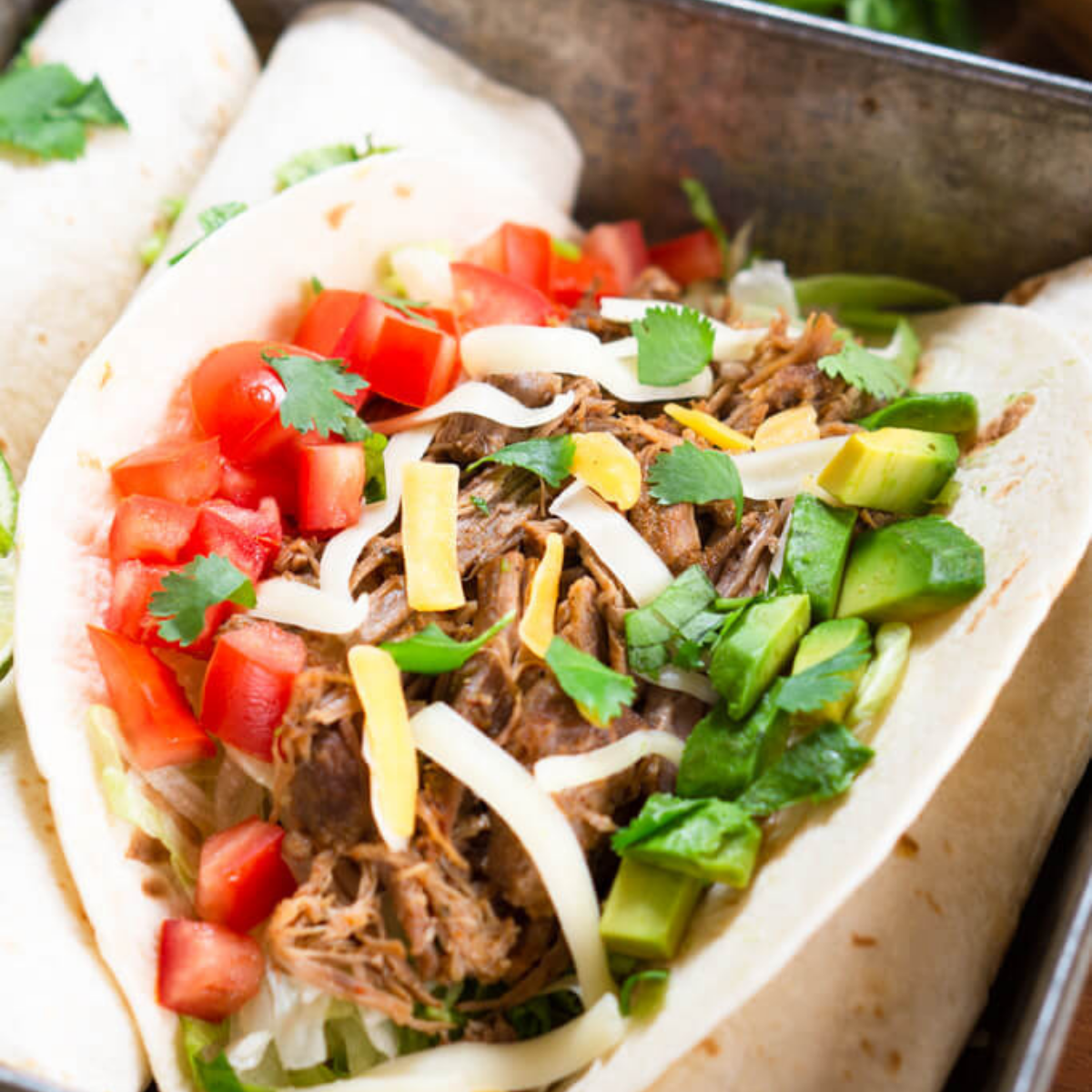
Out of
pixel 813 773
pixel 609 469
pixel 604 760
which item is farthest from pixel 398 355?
pixel 813 773

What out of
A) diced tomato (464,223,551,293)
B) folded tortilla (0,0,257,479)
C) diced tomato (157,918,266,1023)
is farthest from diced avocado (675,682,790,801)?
folded tortilla (0,0,257,479)

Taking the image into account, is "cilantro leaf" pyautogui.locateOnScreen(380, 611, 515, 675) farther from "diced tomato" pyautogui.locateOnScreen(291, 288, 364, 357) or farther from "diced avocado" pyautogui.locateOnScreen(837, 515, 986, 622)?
"diced tomato" pyautogui.locateOnScreen(291, 288, 364, 357)

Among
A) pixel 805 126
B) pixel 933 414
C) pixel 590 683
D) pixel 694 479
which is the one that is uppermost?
pixel 805 126

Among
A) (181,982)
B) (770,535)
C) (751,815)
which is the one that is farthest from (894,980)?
(181,982)

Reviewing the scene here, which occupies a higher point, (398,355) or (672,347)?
(672,347)

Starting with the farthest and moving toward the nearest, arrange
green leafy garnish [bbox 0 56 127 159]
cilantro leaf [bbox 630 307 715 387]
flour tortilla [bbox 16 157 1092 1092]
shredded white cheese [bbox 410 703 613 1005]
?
1. green leafy garnish [bbox 0 56 127 159]
2. cilantro leaf [bbox 630 307 715 387]
3. shredded white cheese [bbox 410 703 613 1005]
4. flour tortilla [bbox 16 157 1092 1092]

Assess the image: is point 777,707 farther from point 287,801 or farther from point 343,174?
point 343,174

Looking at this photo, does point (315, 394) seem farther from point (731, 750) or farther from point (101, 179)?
point (101, 179)

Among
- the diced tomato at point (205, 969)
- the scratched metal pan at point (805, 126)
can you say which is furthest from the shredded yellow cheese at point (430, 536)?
the scratched metal pan at point (805, 126)
